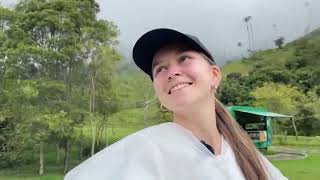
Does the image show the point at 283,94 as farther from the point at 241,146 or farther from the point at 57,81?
the point at 241,146

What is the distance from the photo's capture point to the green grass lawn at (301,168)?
1147 centimetres

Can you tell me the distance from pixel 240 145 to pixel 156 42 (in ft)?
1.09

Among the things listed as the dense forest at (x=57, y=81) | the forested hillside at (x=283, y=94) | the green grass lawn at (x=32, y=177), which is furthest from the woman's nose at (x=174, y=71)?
the forested hillside at (x=283, y=94)

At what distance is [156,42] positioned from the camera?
107cm

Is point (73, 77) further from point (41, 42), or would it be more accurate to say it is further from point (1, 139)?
point (1, 139)

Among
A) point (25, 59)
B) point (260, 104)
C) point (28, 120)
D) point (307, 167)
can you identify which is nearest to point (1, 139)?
point (28, 120)

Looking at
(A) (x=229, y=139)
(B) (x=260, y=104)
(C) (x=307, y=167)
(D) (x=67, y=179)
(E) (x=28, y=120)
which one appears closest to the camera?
(D) (x=67, y=179)

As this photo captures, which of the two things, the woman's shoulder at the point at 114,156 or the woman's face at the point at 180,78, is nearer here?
the woman's shoulder at the point at 114,156

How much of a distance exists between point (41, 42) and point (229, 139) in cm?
2094

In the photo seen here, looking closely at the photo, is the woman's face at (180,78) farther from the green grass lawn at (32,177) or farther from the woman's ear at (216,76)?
the green grass lawn at (32,177)

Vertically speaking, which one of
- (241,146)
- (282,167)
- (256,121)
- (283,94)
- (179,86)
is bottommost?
(282,167)

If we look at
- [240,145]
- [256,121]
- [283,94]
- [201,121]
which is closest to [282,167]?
[256,121]

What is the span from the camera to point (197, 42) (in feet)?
3.47

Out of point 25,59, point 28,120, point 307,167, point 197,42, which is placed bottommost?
point 307,167
